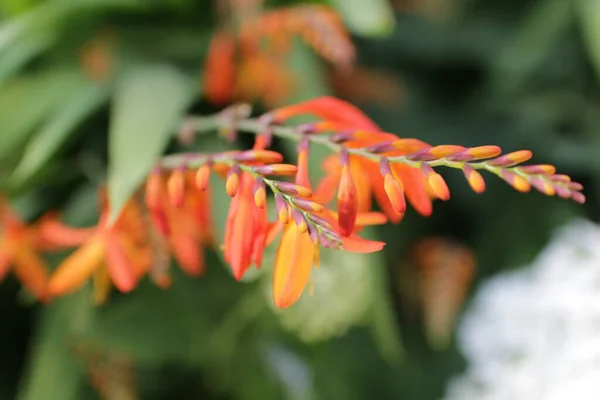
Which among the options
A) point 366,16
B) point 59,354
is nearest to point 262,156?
point 366,16

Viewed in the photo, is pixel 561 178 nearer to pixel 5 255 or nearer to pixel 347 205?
pixel 347 205

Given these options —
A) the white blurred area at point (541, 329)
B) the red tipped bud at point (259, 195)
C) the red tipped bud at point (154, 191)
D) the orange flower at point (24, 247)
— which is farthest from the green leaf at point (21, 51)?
the white blurred area at point (541, 329)

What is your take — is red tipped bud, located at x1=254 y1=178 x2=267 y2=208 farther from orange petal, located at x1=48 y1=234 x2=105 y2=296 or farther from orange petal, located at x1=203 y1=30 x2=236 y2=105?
orange petal, located at x1=203 y1=30 x2=236 y2=105

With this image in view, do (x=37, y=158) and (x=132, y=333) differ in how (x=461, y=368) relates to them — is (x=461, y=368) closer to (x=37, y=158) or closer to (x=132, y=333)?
(x=132, y=333)

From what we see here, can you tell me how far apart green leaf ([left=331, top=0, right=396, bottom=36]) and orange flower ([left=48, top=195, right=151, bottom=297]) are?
0.20 m

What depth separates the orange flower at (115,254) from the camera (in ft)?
1.19

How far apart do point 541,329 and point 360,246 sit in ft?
1.11

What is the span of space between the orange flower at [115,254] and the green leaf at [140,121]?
22 mm

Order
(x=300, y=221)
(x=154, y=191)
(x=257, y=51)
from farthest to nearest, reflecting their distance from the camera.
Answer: (x=257, y=51) → (x=154, y=191) → (x=300, y=221)

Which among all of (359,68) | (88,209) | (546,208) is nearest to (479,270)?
(546,208)

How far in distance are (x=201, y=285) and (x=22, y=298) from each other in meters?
0.16

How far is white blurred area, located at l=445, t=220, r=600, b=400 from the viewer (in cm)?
49

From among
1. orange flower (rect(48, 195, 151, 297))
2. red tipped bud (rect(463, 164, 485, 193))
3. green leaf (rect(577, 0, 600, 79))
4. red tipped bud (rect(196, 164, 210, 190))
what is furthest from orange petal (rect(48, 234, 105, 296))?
green leaf (rect(577, 0, 600, 79))

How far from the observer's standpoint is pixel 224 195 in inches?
18.5
